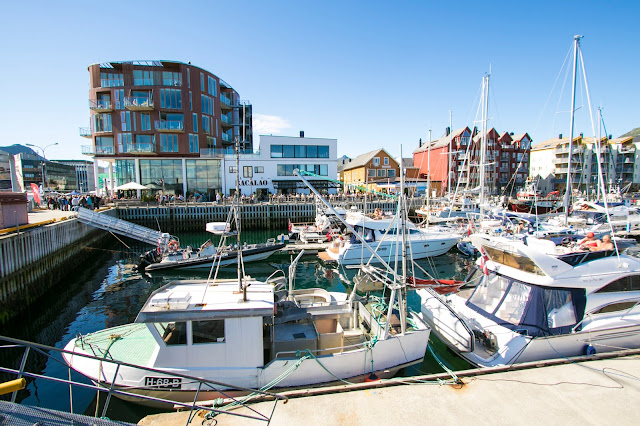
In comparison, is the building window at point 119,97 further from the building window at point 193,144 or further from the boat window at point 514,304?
the boat window at point 514,304

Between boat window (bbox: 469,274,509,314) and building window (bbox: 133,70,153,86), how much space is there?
4962 cm

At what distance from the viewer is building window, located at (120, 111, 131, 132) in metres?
45.7

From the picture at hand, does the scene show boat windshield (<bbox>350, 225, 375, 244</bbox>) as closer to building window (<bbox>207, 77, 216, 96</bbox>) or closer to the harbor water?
the harbor water

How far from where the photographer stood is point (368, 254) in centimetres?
2081

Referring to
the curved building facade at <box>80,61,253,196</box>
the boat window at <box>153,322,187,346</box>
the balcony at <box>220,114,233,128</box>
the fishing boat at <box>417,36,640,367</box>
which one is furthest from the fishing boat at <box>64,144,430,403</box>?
the balcony at <box>220,114,233,128</box>

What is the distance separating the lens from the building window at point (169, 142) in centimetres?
4609

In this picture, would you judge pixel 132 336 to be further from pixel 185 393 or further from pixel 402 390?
pixel 402 390

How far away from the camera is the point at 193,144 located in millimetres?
47281

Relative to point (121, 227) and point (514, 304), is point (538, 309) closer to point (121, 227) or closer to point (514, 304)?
point (514, 304)

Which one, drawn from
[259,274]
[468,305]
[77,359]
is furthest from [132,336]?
[259,274]

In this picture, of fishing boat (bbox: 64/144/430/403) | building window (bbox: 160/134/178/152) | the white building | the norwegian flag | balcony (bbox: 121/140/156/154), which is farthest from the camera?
the white building

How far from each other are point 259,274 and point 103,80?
42669 millimetres

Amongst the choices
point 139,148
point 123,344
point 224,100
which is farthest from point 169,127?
point 123,344

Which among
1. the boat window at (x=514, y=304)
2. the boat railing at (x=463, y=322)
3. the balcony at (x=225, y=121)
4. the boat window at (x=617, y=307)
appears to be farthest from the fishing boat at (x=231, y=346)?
the balcony at (x=225, y=121)
